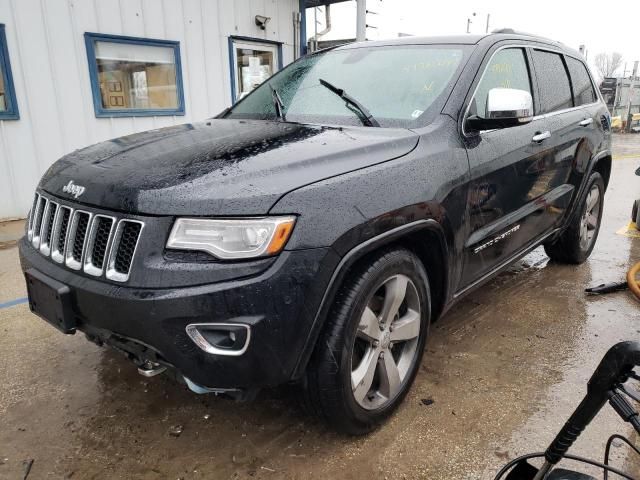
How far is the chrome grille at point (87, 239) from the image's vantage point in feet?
5.90

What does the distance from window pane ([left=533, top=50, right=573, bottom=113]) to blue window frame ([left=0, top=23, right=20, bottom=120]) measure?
217 inches

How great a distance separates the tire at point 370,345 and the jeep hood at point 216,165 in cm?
46

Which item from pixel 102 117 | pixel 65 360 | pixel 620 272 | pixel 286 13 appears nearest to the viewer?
pixel 65 360

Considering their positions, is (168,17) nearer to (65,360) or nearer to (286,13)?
(286,13)

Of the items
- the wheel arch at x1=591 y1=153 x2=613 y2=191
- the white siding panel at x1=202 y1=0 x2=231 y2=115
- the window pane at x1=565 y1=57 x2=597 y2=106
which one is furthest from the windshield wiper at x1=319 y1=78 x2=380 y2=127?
the white siding panel at x1=202 y1=0 x2=231 y2=115

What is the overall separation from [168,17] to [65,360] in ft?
18.1

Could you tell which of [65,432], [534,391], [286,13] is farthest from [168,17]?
[534,391]

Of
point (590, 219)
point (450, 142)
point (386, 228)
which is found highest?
point (450, 142)

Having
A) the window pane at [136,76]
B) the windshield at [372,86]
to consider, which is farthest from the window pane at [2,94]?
the windshield at [372,86]

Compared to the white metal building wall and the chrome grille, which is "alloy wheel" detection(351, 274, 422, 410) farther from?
the white metal building wall

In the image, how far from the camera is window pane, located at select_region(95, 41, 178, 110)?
6.61 metres

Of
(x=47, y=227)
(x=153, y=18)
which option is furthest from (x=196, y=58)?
(x=47, y=227)

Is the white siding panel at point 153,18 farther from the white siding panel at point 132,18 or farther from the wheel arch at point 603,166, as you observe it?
the wheel arch at point 603,166

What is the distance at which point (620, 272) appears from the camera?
445 cm
